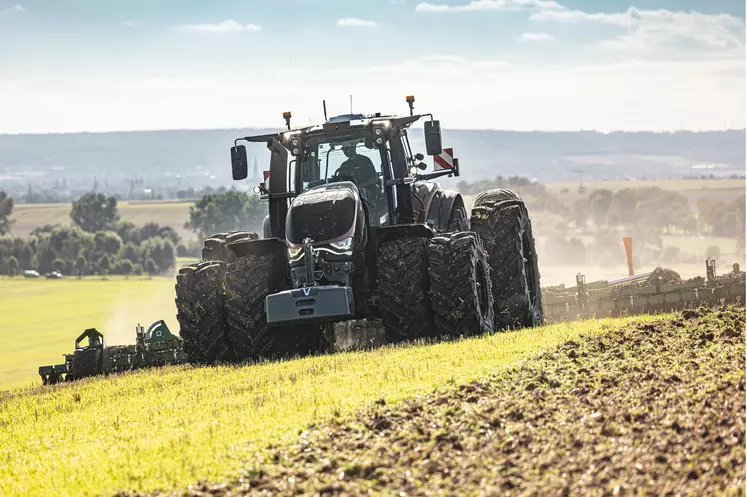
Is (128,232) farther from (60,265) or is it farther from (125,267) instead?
(125,267)

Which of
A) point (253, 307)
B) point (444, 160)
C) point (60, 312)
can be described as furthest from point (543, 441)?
point (60, 312)

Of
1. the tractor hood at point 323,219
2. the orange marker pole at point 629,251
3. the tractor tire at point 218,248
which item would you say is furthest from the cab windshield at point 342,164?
the orange marker pole at point 629,251

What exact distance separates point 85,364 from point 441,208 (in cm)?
701

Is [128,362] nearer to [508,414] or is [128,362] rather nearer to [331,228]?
[331,228]

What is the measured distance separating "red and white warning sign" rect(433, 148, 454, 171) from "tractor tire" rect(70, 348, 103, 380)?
281 inches

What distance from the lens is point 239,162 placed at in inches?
745

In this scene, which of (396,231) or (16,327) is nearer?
(396,231)

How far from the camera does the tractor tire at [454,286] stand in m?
17.4

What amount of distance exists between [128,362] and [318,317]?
6.51m

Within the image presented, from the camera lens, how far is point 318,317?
16.5m

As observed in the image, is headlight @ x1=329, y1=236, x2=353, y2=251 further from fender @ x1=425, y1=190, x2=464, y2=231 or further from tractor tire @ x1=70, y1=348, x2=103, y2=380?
tractor tire @ x1=70, y1=348, x2=103, y2=380

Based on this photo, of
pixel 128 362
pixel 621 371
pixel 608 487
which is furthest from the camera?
pixel 128 362

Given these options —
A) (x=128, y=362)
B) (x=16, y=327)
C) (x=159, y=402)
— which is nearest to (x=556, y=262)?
(x=16, y=327)

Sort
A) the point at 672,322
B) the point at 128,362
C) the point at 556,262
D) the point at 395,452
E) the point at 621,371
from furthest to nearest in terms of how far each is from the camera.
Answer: the point at 556,262 → the point at 128,362 → the point at 672,322 → the point at 621,371 → the point at 395,452
